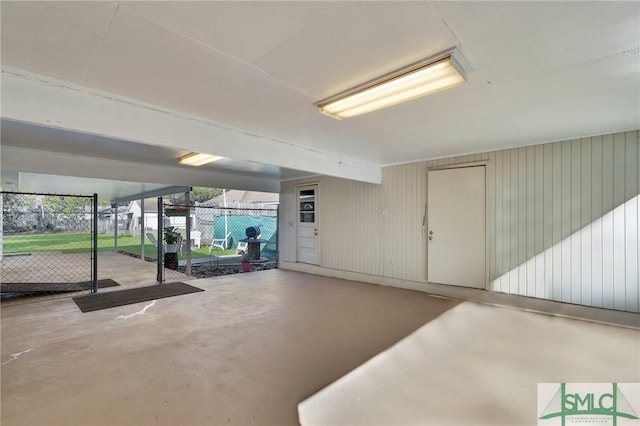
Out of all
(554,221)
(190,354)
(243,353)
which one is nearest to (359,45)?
(243,353)

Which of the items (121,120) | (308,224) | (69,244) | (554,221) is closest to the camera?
(121,120)

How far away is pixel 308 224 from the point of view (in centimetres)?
734

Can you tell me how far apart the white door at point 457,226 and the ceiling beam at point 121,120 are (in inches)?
104

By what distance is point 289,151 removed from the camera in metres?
4.23

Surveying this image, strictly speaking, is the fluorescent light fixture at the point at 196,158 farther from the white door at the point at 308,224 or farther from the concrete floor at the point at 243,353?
the white door at the point at 308,224

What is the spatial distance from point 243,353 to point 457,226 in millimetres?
3827

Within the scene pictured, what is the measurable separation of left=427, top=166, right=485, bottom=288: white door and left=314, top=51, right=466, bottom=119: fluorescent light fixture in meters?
2.77

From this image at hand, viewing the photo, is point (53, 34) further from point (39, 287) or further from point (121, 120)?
point (39, 287)

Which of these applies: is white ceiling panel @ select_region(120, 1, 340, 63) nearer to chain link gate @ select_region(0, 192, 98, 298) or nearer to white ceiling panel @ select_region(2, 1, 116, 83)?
white ceiling panel @ select_region(2, 1, 116, 83)

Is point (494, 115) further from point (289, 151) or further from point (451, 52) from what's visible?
point (289, 151)

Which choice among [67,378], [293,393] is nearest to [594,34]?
[293,393]

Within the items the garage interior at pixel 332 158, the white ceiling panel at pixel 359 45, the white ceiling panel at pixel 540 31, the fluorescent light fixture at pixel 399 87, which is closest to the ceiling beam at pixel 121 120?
the garage interior at pixel 332 158

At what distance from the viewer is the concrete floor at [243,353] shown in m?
1.97

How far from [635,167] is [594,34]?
2.83 metres
